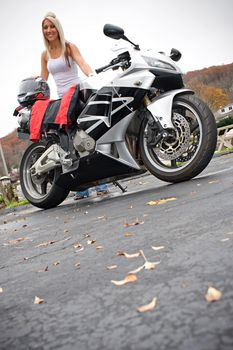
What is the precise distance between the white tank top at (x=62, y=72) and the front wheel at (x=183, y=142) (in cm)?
141

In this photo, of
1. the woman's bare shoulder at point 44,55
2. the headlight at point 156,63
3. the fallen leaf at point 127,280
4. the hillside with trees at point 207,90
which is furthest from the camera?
the hillside with trees at point 207,90

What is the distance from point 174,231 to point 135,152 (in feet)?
8.13

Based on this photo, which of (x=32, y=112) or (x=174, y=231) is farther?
(x=32, y=112)

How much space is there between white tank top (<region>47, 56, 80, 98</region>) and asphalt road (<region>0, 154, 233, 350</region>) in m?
2.90

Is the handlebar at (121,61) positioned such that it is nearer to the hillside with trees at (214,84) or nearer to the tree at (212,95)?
the hillside with trees at (214,84)

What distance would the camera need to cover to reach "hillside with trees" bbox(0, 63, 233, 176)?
67.2m

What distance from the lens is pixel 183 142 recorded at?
400 centimetres

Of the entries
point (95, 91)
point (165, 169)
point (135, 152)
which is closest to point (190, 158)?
point (165, 169)

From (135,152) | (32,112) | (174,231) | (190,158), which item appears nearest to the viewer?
(174,231)

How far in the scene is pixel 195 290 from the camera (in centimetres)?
119

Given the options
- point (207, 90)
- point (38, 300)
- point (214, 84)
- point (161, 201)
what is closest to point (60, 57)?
point (161, 201)

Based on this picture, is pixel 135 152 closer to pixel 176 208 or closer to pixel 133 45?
pixel 133 45

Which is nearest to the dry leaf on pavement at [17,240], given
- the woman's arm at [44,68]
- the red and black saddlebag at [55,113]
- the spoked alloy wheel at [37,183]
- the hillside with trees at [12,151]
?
the red and black saddlebag at [55,113]

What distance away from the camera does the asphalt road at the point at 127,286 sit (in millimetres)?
999
